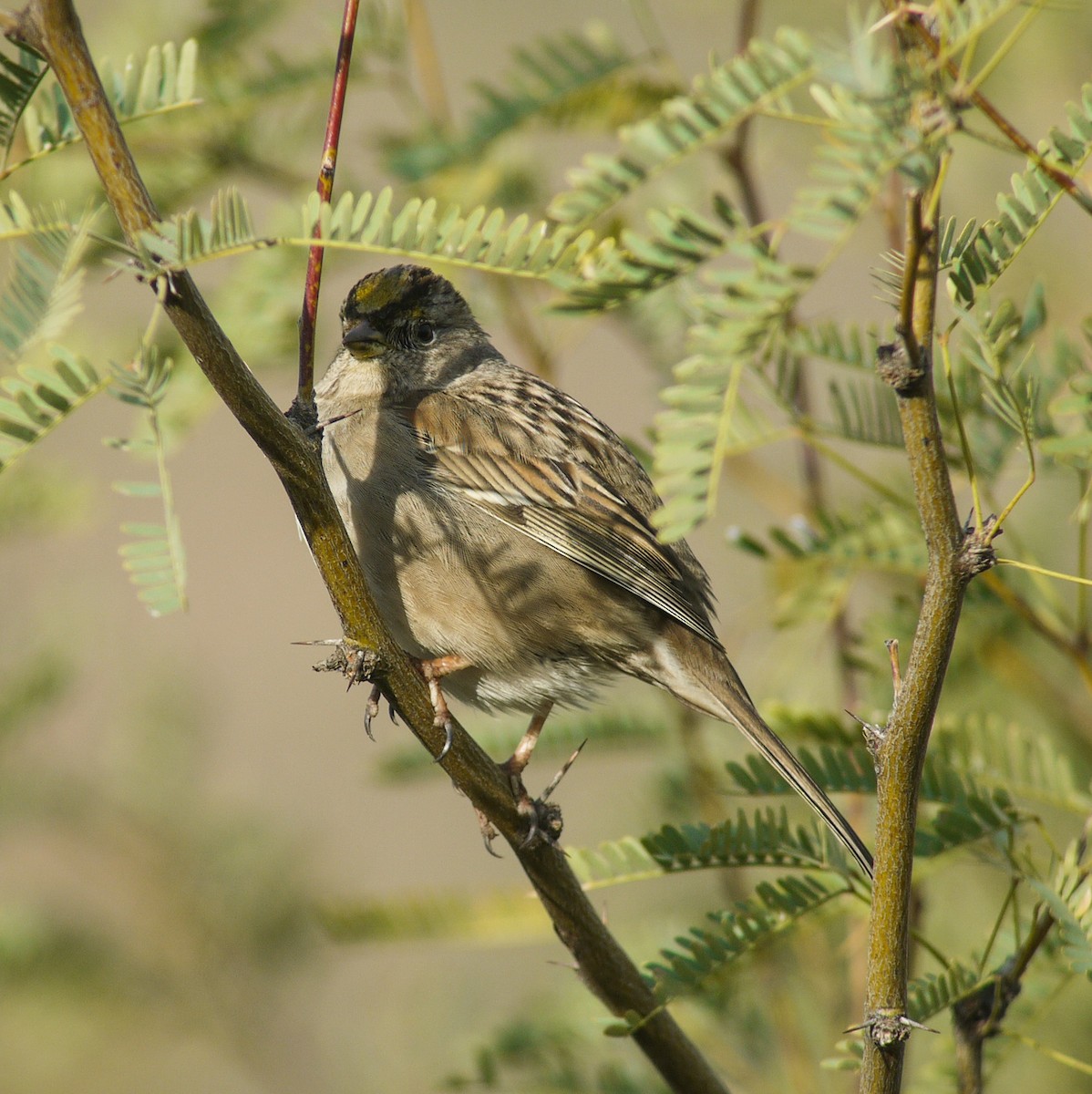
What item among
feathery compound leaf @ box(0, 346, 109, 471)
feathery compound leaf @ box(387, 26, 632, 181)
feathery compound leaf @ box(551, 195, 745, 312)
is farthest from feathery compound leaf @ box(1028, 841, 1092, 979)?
feathery compound leaf @ box(387, 26, 632, 181)

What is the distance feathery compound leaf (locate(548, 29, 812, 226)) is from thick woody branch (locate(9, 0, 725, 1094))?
1.67 feet

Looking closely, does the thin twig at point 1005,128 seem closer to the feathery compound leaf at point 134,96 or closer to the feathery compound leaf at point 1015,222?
the feathery compound leaf at point 1015,222

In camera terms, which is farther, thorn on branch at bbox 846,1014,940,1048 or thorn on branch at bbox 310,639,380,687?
thorn on branch at bbox 310,639,380,687

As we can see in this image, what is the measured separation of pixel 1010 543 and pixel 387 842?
244 inches

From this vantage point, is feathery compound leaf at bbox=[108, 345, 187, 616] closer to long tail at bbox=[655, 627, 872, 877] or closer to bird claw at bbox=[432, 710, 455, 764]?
bird claw at bbox=[432, 710, 455, 764]

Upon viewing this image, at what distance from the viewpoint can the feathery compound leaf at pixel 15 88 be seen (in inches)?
75.0

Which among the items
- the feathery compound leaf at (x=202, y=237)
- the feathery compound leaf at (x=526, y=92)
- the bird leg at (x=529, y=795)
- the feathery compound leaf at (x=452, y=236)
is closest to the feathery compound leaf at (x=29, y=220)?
the feathery compound leaf at (x=202, y=237)

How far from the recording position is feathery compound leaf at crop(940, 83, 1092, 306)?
1645mm

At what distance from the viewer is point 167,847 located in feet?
14.3

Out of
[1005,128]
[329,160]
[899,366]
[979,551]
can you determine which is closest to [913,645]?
[979,551]

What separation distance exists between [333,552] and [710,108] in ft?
2.82

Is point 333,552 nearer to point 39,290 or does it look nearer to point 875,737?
point 39,290

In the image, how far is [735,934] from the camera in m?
2.24

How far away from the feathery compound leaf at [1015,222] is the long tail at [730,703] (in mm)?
1155
